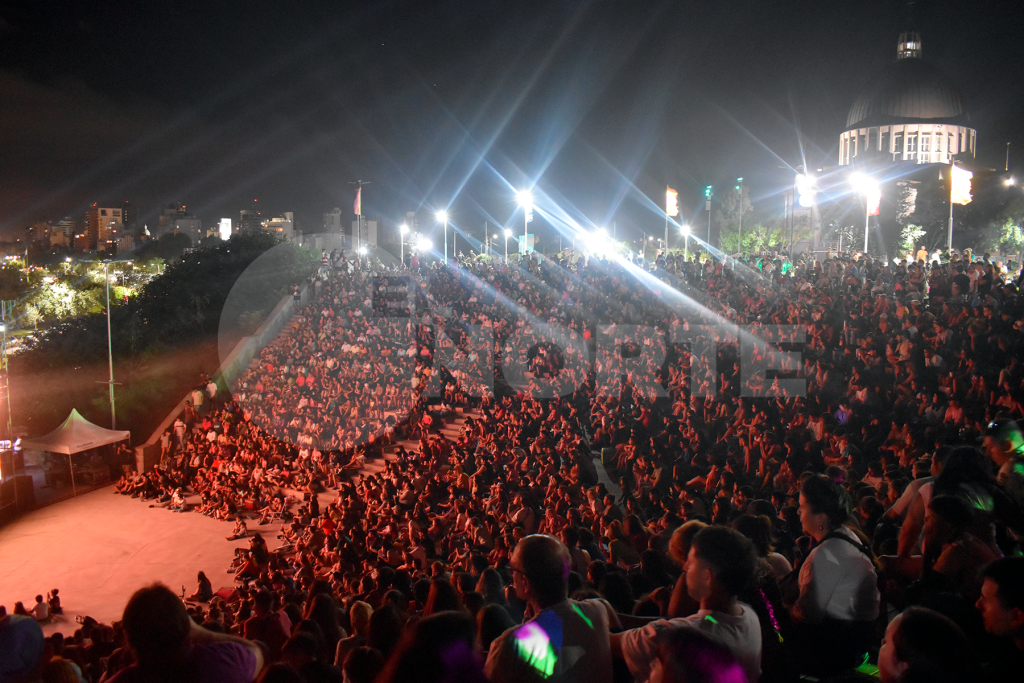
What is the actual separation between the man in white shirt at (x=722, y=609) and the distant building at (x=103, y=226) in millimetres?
160310

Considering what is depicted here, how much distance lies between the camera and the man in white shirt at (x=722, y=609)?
241cm

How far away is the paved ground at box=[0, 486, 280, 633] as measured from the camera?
10.2 meters

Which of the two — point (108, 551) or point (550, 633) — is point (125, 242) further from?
point (550, 633)

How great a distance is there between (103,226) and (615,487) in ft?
563

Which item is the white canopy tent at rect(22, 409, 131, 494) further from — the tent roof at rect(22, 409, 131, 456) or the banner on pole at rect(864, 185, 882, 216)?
the banner on pole at rect(864, 185, 882, 216)

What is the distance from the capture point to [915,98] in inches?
2467

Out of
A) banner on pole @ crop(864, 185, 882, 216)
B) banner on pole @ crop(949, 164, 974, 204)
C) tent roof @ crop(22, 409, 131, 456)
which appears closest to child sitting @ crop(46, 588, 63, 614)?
tent roof @ crop(22, 409, 131, 456)

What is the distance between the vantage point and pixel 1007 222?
46.1 metres

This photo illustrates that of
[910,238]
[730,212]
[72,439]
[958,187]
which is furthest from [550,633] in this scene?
[730,212]

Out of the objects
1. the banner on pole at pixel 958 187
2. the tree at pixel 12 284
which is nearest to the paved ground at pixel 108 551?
the banner on pole at pixel 958 187

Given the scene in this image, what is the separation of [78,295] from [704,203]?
51.4 m

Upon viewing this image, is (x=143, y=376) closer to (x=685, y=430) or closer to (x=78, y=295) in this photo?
(x=685, y=430)

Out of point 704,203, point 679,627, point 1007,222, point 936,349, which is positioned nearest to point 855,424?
point 936,349

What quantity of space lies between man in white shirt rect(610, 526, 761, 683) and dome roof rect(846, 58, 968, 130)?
74.2m
